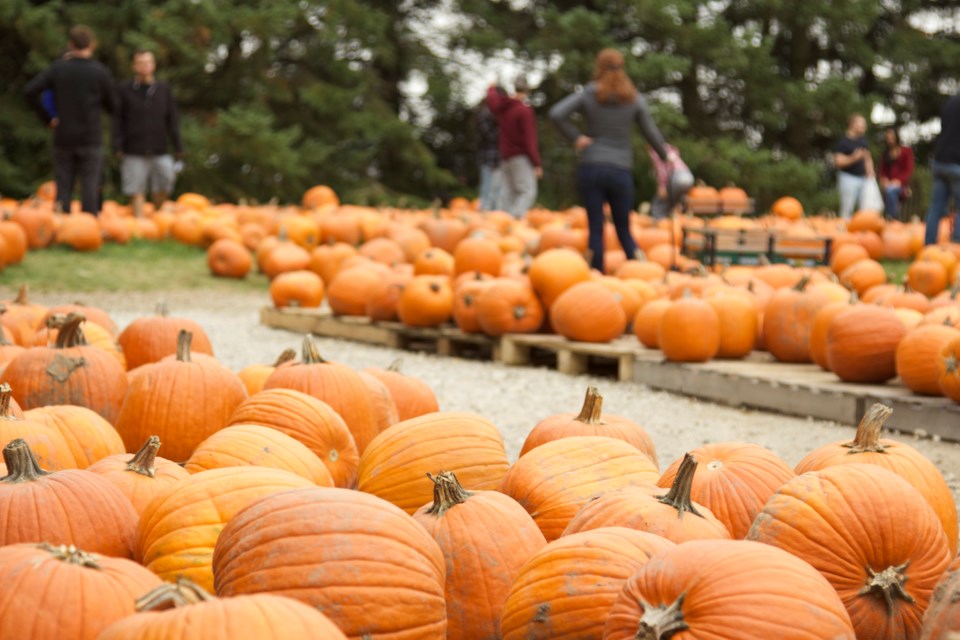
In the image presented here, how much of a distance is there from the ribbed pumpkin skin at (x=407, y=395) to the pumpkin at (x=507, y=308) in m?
3.08

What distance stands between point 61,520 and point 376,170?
18.7 metres

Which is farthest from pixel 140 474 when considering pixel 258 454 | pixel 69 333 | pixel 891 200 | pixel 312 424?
pixel 891 200

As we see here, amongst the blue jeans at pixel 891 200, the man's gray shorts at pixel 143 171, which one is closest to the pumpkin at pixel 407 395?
the man's gray shorts at pixel 143 171

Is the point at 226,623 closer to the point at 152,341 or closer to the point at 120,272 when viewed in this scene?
the point at 152,341

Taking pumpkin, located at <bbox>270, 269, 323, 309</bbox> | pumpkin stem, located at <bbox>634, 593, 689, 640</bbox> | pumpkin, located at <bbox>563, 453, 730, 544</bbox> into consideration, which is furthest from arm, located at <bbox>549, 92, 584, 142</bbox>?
pumpkin stem, located at <bbox>634, 593, 689, 640</bbox>

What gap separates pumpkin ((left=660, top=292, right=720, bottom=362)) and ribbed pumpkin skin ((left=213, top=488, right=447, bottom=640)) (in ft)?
14.8

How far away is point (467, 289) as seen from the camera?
7617 mm

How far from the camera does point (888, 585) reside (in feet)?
7.36

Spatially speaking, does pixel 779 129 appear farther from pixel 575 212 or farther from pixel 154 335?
pixel 154 335

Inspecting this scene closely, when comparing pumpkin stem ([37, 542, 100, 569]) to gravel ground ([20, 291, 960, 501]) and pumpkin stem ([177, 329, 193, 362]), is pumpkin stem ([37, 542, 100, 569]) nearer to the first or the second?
pumpkin stem ([177, 329, 193, 362])

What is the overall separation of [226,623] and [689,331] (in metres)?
5.13

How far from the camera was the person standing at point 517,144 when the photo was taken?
1348cm

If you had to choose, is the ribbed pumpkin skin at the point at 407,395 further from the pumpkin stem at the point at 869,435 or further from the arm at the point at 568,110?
the arm at the point at 568,110

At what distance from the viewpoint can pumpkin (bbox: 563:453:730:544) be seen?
2334 millimetres
